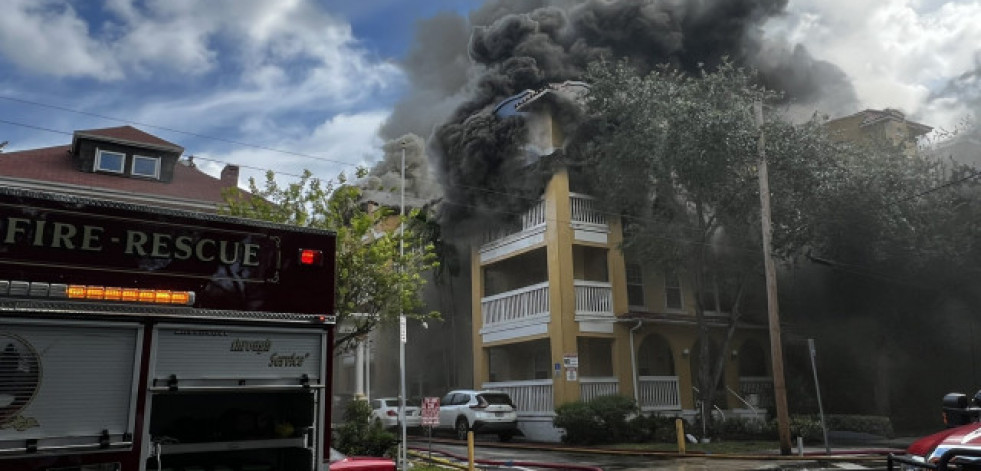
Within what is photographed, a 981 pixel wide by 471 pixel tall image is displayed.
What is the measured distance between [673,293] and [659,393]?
3.81 metres

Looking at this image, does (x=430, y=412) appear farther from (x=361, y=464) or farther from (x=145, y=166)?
(x=145, y=166)

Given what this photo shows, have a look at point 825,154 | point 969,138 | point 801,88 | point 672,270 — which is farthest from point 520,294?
point 969,138

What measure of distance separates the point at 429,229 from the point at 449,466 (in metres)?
14.0

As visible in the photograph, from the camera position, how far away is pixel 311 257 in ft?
18.5

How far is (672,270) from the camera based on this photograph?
71.5ft

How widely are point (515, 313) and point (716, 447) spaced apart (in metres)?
7.83

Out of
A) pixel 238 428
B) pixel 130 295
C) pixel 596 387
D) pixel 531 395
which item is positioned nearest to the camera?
pixel 130 295

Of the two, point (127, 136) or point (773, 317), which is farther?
point (127, 136)

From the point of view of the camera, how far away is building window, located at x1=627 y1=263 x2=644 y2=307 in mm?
23087

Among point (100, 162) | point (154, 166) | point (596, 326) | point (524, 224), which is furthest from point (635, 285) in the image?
point (100, 162)

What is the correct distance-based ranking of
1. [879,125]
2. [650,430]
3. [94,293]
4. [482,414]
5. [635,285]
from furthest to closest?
[879,125], [635,285], [482,414], [650,430], [94,293]

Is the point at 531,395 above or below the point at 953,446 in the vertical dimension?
above

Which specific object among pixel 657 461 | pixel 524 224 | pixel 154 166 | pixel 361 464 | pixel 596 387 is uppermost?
pixel 154 166

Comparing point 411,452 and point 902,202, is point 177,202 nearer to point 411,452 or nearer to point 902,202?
point 411,452
